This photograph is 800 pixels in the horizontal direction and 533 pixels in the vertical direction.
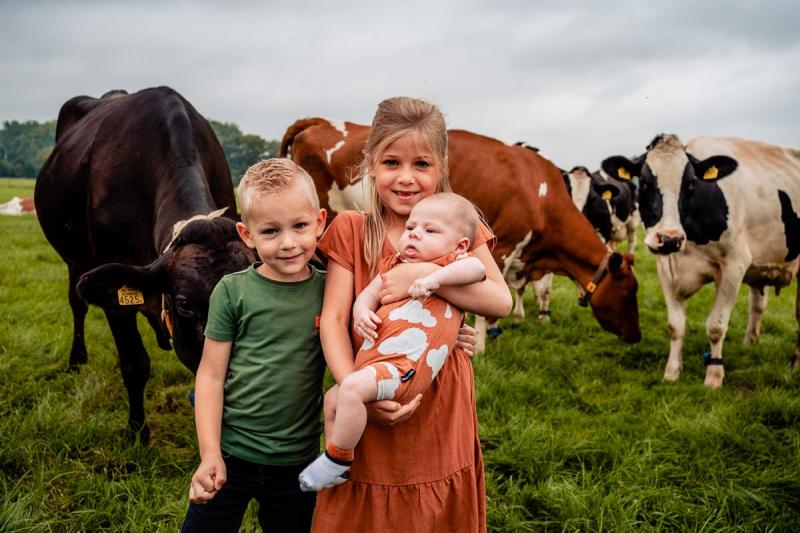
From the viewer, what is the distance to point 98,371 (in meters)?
4.45

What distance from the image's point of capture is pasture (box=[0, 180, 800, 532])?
9.19ft

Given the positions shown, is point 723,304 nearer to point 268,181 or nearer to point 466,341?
point 466,341

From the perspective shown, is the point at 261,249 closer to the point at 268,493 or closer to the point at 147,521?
the point at 268,493

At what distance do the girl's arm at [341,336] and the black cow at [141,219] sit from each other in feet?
1.82

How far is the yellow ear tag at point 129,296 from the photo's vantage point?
2297mm

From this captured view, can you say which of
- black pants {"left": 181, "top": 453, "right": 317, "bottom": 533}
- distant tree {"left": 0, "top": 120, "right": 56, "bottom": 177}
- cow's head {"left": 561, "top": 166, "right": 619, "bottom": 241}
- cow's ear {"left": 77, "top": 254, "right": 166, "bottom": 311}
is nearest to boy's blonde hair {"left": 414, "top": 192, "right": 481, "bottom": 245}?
black pants {"left": 181, "top": 453, "right": 317, "bottom": 533}

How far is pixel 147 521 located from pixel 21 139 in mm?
109522

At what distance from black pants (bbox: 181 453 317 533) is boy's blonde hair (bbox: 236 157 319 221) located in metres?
0.82

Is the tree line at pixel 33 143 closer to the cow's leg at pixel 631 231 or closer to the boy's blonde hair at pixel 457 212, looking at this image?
the cow's leg at pixel 631 231

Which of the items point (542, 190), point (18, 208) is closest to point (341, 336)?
point (542, 190)

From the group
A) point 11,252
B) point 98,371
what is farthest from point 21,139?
point 98,371

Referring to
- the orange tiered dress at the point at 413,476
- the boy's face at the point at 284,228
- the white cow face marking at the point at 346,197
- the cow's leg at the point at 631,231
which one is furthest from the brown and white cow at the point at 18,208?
the orange tiered dress at the point at 413,476

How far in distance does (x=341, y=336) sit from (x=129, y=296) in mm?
1167

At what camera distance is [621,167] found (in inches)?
218
